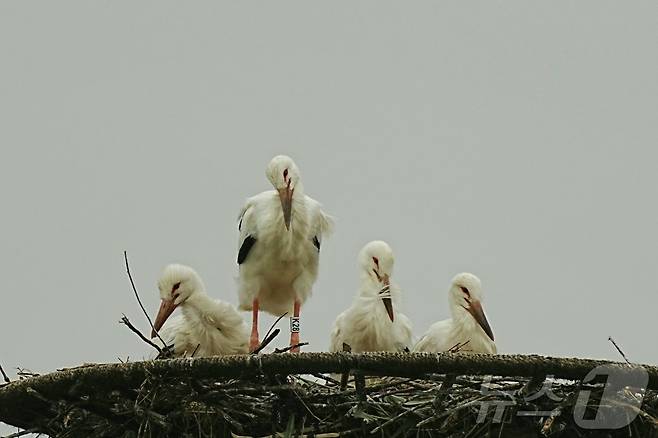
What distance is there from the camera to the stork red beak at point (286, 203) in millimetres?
5645

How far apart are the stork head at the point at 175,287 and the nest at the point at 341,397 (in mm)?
1646

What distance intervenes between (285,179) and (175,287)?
71 centimetres

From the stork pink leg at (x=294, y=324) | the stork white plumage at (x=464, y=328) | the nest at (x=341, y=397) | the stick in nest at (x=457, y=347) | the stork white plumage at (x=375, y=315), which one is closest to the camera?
the nest at (x=341, y=397)

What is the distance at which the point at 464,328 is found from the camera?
569cm

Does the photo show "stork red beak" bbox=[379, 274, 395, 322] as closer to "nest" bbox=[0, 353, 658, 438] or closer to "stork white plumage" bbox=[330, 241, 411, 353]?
"stork white plumage" bbox=[330, 241, 411, 353]

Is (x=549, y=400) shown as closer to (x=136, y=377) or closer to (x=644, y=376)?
(x=644, y=376)

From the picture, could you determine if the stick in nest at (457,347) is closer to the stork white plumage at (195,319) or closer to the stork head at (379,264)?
the stork head at (379,264)

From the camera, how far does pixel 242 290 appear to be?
5973 millimetres

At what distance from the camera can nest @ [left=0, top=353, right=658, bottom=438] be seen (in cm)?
375

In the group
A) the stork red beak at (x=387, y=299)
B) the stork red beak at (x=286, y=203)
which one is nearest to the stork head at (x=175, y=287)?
the stork red beak at (x=286, y=203)

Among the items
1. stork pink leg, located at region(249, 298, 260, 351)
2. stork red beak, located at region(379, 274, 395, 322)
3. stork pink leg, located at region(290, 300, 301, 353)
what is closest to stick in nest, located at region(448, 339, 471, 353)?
Result: stork red beak, located at region(379, 274, 395, 322)

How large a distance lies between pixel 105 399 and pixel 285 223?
A: 1858 millimetres

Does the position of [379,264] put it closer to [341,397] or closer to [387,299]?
[387,299]

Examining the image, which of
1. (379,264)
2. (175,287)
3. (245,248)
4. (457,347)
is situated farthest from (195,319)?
(457,347)
